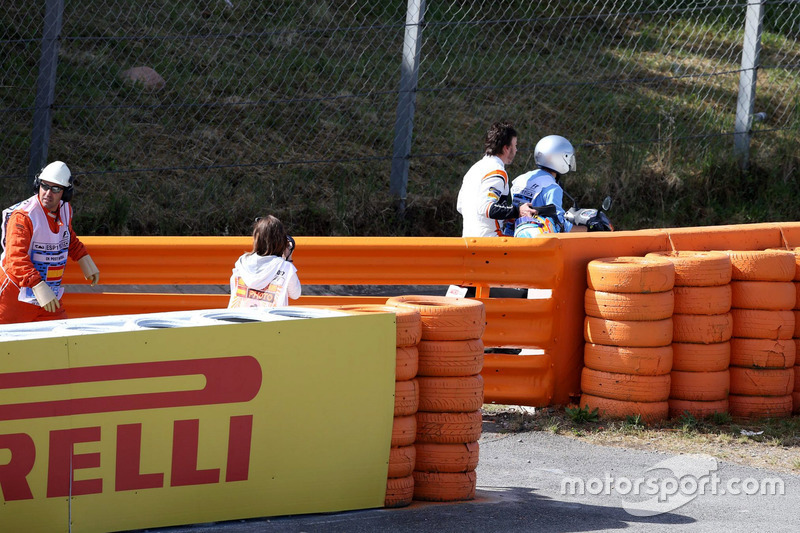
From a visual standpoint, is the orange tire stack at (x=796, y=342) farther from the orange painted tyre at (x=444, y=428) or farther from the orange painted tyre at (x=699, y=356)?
the orange painted tyre at (x=444, y=428)

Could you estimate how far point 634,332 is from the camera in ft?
22.2

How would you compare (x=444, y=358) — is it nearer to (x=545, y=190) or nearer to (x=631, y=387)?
(x=631, y=387)

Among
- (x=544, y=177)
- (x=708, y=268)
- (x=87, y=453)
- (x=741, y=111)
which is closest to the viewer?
(x=87, y=453)

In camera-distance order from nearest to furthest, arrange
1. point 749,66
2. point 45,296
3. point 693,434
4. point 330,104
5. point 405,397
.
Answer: point 405,397 → point 45,296 → point 693,434 → point 749,66 → point 330,104

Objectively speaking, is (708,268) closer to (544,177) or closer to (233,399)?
(544,177)

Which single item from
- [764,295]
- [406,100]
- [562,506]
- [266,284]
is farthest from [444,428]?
[406,100]

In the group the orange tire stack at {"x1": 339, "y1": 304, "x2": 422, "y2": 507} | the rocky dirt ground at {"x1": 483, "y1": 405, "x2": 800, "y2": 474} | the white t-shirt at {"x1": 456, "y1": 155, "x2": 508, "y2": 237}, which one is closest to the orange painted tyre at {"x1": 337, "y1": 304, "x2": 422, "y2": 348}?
the orange tire stack at {"x1": 339, "y1": 304, "x2": 422, "y2": 507}

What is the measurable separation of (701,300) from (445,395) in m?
2.41

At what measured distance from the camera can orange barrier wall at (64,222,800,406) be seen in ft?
23.0

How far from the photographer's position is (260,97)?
13219 mm

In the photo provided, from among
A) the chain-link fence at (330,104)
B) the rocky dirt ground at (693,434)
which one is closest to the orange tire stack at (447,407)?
the rocky dirt ground at (693,434)

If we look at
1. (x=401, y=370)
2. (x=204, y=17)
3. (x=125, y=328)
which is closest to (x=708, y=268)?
(x=401, y=370)

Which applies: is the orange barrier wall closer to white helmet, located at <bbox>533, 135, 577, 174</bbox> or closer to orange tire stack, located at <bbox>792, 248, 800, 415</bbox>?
white helmet, located at <bbox>533, 135, 577, 174</bbox>

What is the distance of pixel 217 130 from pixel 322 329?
8.16m
